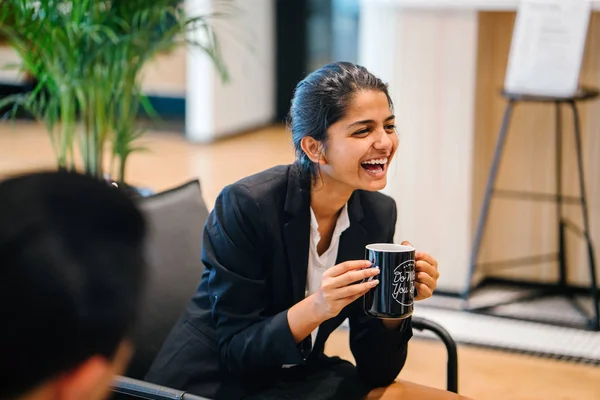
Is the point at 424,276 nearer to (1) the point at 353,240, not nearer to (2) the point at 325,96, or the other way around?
(1) the point at 353,240

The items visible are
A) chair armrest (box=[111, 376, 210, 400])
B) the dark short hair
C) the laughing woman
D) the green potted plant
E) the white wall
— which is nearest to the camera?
the dark short hair

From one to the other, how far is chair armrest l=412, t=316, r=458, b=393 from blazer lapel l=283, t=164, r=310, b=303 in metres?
0.28

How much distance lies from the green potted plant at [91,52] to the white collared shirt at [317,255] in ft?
3.15

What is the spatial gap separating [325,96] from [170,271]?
58 cm

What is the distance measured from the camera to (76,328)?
2.25 ft

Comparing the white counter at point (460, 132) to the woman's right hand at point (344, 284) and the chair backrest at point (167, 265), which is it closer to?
the chair backrest at point (167, 265)

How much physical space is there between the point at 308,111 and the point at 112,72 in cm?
115

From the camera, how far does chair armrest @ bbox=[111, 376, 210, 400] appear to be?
4.64ft

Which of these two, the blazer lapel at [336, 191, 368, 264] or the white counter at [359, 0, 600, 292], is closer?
the blazer lapel at [336, 191, 368, 264]

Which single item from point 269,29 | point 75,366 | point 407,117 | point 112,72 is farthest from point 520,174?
point 269,29

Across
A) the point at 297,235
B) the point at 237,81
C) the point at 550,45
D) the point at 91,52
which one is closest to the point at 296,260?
the point at 297,235

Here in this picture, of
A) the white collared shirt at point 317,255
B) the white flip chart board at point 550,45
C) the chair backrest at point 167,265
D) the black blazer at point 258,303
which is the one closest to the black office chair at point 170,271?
the chair backrest at point 167,265

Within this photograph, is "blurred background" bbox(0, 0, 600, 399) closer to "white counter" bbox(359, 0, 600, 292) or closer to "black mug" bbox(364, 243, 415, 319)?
"white counter" bbox(359, 0, 600, 292)

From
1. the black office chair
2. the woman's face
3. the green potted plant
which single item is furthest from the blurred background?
the woman's face
